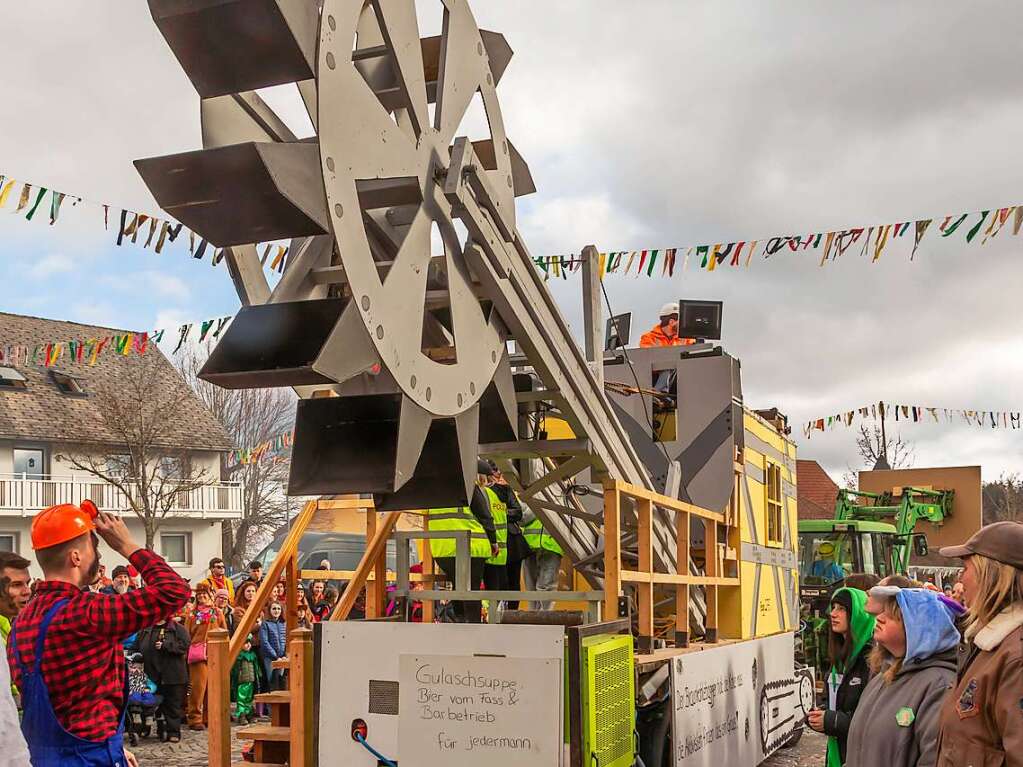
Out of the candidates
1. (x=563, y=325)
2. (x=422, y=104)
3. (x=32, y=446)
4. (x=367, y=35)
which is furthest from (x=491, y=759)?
(x=32, y=446)

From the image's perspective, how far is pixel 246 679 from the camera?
11305mm

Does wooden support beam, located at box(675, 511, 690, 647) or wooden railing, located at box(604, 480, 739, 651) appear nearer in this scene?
wooden railing, located at box(604, 480, 739, 651)

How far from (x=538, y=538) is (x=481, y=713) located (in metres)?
2.88

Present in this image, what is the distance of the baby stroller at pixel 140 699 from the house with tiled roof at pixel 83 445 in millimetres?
19824

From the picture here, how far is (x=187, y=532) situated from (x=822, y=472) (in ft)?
87.8

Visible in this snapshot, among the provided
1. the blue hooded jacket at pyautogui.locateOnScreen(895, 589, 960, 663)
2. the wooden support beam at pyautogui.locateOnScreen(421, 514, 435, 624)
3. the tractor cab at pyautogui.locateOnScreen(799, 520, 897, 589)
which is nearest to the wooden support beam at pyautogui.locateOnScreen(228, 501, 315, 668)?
the wooden support beam at pyautogui.locateOnScreen(421, 514, 435, 624)

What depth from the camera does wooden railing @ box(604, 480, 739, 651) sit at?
555 centimetres

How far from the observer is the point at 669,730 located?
5926 millimetres

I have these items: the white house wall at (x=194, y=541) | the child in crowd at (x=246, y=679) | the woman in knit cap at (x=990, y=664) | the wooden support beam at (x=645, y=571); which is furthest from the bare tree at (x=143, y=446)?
the woman in knit cap at (x=990, y=664)

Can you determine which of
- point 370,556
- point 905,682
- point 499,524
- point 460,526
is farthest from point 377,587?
point 905,682

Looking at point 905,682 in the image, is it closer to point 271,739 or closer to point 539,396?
point 539,396

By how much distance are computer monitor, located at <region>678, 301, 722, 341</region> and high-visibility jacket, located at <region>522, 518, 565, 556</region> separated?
2140 mm

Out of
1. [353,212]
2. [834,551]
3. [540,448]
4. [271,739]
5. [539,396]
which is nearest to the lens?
[353,212]

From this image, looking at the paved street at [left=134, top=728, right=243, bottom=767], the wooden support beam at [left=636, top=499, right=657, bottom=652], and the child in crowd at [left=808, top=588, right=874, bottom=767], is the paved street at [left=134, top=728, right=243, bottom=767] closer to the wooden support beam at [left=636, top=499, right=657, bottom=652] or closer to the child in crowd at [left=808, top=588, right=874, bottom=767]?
the wooden support beam at [left=636, top=499, right=657, bottom=652]
